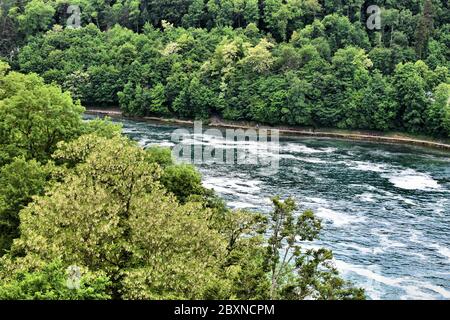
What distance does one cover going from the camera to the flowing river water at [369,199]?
176 feet

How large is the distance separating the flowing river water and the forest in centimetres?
428

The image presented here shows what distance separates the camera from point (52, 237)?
32.5m

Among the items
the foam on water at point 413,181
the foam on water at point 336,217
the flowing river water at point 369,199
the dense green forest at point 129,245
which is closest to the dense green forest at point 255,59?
the flowing river water at point 369,199

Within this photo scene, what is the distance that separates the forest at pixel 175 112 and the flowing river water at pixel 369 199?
428 centimetres

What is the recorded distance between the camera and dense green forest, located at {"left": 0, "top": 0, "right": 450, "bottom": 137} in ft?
428

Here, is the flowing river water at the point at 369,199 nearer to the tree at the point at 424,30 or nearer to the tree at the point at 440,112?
the tree at the point at 440,112

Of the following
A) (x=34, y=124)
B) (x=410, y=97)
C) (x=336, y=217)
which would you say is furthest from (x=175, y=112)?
(x=34, y=124)

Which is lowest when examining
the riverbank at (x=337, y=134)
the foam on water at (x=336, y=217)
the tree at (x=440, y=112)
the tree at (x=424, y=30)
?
the foam on water at (x=336, y=217)

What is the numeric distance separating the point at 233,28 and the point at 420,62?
58.0 metres

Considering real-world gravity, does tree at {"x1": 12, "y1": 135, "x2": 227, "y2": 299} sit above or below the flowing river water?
above

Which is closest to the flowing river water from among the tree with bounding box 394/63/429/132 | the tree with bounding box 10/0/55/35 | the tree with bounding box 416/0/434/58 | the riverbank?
the riverbank

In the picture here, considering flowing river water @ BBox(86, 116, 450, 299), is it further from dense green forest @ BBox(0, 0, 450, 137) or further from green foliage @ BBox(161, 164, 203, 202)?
dense green forest @ BBox(0, 0, 450, 137)

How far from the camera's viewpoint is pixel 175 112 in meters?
145

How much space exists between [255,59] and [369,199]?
73184mm
